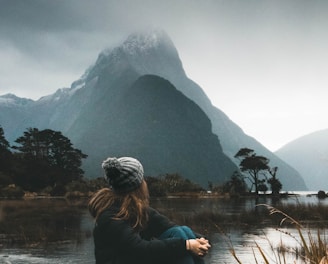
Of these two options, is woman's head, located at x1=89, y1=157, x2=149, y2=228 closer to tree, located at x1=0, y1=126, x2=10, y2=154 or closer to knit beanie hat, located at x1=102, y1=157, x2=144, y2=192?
knit beanie hat, located at x1=102, y1=157, x2=144, y2=192

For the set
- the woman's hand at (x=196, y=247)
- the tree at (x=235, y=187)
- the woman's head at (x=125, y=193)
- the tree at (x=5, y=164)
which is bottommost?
the woman's hand at (x=196, y=247)

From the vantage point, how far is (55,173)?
241 ft

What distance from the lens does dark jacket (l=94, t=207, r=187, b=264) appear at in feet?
9.85

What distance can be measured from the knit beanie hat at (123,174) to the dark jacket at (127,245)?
0.49 ft

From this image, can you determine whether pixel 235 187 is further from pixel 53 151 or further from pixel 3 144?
pixel 3 144

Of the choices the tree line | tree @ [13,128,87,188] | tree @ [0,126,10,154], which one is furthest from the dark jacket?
tree @ [13,128,87,188]

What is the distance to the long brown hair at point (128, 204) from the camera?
3.03m

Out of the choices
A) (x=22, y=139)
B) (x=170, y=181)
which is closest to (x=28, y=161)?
(x=22, y=139)

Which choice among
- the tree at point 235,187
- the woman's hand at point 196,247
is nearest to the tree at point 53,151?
the tree at point 235,187

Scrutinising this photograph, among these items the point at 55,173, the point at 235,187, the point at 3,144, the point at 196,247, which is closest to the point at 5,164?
the point at 3,144

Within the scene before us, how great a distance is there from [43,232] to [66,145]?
67.8 meters

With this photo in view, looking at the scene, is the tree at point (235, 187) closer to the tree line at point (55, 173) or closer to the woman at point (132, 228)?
the tree line at point (55, 173)

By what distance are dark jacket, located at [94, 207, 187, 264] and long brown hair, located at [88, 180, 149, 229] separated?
0.14 ft

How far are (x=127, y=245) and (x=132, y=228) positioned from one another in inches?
4.0
